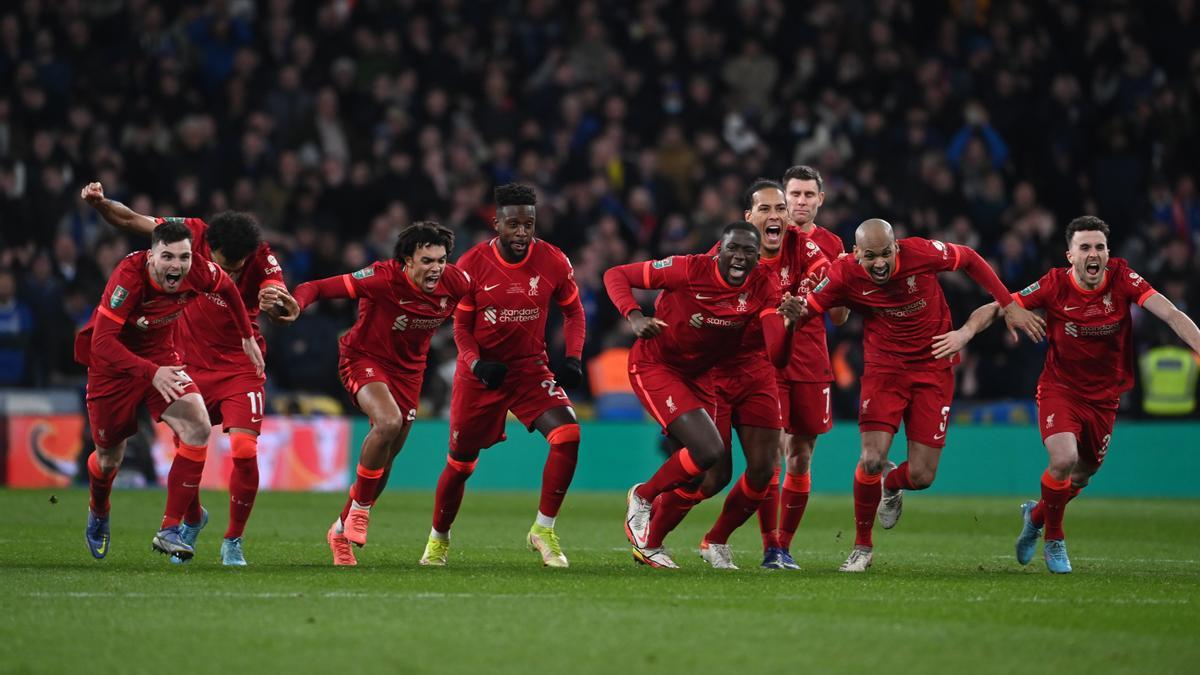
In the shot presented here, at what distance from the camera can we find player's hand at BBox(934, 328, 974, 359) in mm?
10828

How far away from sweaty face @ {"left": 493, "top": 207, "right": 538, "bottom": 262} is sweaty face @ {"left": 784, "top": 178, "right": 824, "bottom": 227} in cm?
191

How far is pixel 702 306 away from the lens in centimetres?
1080

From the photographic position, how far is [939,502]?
761 inches

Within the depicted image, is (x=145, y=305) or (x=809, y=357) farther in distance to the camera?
(x=809, y=357)

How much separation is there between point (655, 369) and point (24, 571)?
4069 millimetres

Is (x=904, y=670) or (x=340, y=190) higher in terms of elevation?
(x=340, y=190)

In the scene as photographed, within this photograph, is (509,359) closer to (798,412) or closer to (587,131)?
(798,412)

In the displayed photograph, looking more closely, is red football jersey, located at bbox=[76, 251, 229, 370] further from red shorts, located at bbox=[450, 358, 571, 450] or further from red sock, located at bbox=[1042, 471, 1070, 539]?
red sock, located at bbox=[1042, 471, 1070, 539]

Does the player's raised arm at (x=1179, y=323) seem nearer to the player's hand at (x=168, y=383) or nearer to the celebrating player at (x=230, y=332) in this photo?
the celebrating player at (x=230, y=332)

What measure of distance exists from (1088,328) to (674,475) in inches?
119

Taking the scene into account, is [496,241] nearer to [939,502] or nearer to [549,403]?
[549,403]

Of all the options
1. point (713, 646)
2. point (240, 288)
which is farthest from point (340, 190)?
point (713, 646)

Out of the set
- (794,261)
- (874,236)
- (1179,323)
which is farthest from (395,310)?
(1179,323)

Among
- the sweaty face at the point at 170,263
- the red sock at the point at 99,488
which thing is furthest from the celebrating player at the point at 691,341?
the red sock at the point at 99,488
